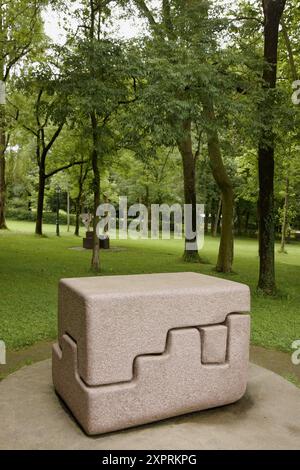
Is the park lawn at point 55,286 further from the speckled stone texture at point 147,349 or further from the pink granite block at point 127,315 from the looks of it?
the pink granite block at point 127,315

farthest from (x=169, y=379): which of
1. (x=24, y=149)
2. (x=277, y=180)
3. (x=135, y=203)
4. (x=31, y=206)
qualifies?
(x=31, y=206)

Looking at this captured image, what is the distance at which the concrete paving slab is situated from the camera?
11.6 ft

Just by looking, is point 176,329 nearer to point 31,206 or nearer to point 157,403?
point 157,403

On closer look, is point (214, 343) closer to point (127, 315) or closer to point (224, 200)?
point (127, 315)

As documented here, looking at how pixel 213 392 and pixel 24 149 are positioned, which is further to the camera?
pixel 24 149

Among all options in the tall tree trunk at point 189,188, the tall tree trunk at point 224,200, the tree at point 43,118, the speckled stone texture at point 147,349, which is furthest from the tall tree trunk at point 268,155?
the speckled stone texture at point 147,349

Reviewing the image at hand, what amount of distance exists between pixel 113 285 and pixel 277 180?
903 inches

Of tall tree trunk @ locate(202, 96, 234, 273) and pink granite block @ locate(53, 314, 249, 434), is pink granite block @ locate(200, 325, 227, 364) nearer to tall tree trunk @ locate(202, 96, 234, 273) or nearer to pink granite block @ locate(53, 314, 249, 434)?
pink granite block @ locate(53, 314, 249, 434)

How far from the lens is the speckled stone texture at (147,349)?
3.60 meters

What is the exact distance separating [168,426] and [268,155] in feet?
27.1

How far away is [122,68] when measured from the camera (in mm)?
9820

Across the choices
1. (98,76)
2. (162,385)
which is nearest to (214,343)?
(162,385)

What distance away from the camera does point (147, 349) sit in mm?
3785
